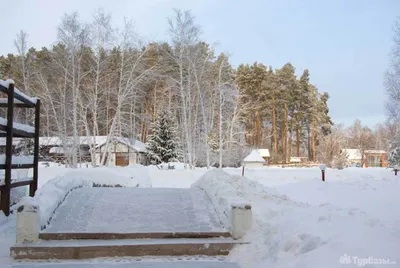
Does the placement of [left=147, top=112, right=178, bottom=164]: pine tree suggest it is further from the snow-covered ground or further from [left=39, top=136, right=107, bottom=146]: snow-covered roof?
the snow-covered ground

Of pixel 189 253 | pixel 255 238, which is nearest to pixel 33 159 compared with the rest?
pixel 189 253

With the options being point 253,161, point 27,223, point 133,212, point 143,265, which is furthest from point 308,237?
point 253,161

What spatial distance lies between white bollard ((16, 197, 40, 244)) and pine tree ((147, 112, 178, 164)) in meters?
26.2

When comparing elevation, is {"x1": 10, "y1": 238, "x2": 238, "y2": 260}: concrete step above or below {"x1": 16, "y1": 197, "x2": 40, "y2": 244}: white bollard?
below

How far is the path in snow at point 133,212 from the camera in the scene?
595cm

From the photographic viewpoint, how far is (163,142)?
31.9m

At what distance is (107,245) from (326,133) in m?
50.8

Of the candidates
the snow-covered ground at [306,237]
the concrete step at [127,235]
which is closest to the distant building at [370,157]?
the snow-covered ground at [306,237]

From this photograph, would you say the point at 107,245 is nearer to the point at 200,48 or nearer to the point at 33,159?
the point at 33,159

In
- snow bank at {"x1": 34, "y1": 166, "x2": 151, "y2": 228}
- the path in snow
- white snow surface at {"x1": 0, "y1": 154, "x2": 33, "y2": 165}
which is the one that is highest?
white snow surface at {"x1": 0, "y1": 154, "x2": 33, "y2": 165}

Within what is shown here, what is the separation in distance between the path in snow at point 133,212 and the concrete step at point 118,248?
0.30 metres

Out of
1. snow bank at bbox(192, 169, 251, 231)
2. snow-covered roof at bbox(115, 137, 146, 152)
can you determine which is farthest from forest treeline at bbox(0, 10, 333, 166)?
snow bank at bbox(192, 169, 251, 231)

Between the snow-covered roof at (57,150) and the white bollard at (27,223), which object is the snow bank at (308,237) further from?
the snow-covered roof at (57,150)

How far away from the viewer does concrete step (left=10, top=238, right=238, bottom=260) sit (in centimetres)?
512
